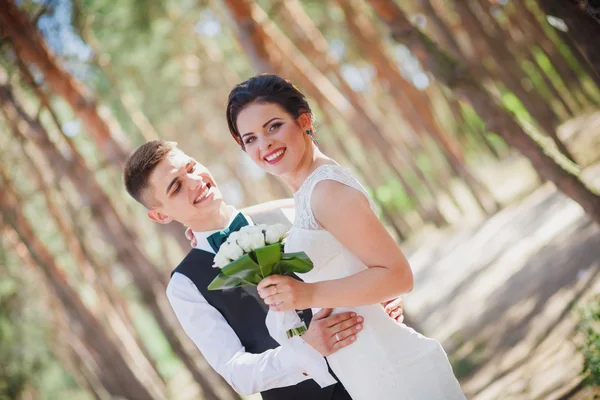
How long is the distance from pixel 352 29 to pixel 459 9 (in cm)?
252

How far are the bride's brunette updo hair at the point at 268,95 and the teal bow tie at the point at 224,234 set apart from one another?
0.71 m

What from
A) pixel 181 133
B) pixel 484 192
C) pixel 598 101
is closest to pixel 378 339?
pixel 484 192

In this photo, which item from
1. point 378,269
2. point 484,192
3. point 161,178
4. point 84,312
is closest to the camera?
point 378,269

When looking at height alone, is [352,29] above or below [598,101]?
above

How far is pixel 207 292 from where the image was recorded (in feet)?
12.2

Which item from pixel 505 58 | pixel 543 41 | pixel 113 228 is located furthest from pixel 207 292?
pixel 543 41

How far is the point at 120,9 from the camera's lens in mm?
11664

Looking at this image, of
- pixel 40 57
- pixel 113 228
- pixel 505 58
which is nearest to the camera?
pixel 113 228

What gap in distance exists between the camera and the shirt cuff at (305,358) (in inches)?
119

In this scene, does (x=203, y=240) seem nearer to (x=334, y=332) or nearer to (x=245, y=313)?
(x=245, y=313)

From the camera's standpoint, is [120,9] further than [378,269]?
Yes

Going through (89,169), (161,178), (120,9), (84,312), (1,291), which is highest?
(120,9)

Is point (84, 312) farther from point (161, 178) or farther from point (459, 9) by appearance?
point (459, 9)

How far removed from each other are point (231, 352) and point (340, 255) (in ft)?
3.52
